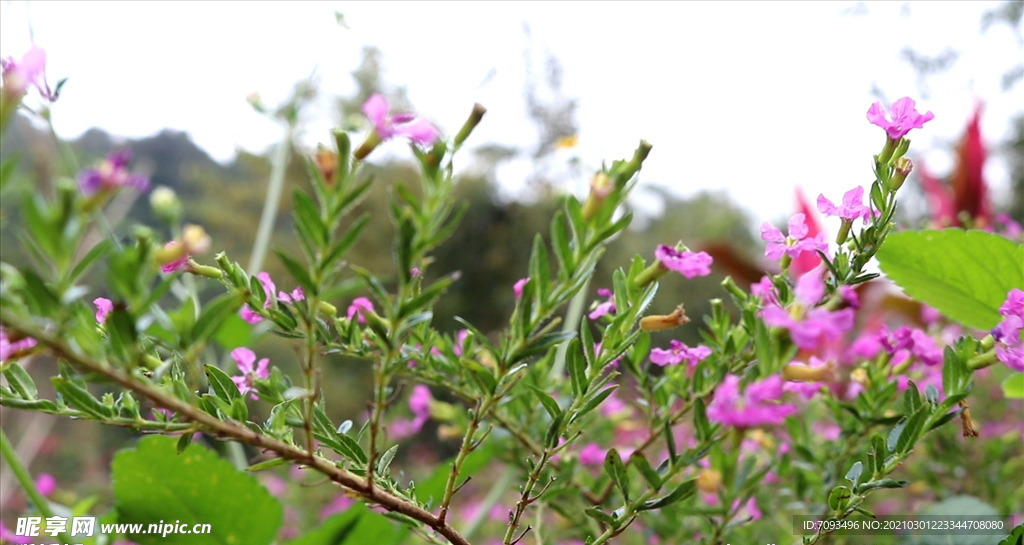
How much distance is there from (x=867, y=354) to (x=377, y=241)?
526 cm

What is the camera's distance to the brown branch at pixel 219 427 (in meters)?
0.24

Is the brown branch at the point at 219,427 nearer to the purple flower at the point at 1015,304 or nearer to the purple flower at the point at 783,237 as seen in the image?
the purple flower at the point at 783,237

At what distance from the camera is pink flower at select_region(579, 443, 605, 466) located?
0.78 meters

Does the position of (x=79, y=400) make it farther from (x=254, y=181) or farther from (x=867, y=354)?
(x=254, y=181)

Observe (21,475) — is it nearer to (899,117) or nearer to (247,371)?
(247,371)

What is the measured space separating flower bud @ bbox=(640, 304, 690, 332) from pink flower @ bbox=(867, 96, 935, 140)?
0.17 meters

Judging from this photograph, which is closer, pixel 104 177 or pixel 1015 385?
pixel 104 177

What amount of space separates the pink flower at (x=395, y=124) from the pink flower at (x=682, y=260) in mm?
147

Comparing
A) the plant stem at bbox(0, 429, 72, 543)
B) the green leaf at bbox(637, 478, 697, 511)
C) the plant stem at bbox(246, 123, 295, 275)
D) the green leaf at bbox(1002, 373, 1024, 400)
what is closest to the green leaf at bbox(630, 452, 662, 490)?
the green leaf at bbox(637, 478, 697, 511)

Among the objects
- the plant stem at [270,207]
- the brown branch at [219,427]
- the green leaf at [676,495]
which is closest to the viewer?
the brown branch at [219,427]

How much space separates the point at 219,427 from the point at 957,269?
1.73ft

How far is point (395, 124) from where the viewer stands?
32cm

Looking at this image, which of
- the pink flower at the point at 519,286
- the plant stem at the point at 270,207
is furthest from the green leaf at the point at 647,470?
the plant stem at the point at 270,207

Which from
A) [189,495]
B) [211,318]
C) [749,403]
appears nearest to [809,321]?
[749,403]
